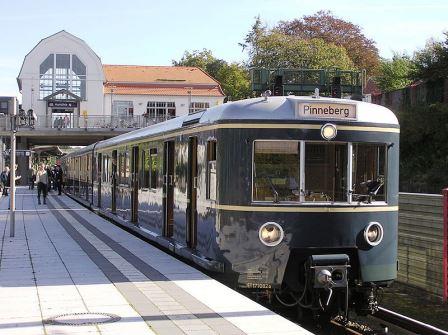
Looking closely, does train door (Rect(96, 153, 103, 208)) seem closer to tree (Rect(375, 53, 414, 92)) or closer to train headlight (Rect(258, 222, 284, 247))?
train headlight (Rect(258, 222, 284, 247))

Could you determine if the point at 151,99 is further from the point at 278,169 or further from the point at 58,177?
the point at 278,169

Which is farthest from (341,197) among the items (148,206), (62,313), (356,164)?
(148,206)

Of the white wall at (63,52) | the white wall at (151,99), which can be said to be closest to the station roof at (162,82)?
the white wall at (151,99)

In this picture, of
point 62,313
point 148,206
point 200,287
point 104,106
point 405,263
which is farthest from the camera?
point 104,106

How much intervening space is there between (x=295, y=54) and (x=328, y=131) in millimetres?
43810

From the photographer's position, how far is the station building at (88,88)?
6284 cm

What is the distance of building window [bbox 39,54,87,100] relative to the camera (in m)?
63.7

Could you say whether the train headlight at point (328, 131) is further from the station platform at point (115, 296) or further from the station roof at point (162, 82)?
the station roof at point (162, 82)

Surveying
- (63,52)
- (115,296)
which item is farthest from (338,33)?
(115,296)

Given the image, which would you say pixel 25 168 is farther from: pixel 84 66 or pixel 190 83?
pixel 190 83

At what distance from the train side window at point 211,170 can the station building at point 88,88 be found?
54073mm

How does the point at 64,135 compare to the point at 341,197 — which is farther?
the point at 64,135

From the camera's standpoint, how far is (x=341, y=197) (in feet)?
27.8

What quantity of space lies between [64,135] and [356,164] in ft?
152
